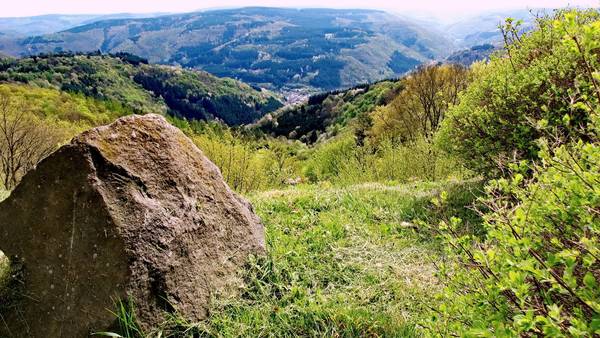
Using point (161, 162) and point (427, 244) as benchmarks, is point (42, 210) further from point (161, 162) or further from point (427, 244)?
point (427, 244)

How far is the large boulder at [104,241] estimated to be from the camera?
516 centimetres

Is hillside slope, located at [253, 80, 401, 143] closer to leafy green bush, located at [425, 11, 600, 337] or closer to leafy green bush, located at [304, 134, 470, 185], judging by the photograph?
leafy green bush, located at [304, 134, 470, 185]

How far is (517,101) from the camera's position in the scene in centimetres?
977

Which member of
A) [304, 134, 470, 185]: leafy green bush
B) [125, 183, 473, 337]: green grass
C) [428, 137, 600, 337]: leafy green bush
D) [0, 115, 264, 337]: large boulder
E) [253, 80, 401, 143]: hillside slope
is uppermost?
[428, 137, 600, 337]: leafy green bush

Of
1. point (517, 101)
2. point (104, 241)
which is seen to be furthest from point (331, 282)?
point (517, 101)

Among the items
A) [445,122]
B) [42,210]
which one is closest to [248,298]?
[42,210]

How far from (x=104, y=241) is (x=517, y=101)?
906 cm

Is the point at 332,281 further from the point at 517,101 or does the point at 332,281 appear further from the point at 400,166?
the point at 400,166

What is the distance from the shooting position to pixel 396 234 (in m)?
8.73

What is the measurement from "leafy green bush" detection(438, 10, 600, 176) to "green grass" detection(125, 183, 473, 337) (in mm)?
2246

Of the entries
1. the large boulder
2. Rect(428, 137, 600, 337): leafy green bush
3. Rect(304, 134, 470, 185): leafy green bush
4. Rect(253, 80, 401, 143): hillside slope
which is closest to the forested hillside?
Rect(428, 137, 600, 337): leafy green bush

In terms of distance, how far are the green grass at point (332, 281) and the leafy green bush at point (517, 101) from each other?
225 cm

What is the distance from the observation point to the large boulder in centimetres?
516

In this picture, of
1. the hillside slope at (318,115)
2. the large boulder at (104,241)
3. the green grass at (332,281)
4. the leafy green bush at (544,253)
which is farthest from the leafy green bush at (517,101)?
the hillside slope at (318,115)
